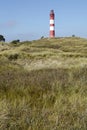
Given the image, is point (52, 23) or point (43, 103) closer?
point (43, 103)

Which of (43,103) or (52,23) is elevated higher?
(43,103)

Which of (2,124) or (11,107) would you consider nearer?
(2,124)

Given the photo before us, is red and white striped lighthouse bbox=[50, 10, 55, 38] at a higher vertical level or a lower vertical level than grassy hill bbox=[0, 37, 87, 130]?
lower

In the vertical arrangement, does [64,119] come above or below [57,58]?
above

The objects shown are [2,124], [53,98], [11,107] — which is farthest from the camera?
[53,98]

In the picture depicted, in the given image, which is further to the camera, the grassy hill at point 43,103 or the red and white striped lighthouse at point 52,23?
the red and white striped lighthouse at point 52,23

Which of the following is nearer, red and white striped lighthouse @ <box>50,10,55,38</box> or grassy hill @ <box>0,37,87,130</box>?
grassy hill @ <box>0,37,87,130</box>

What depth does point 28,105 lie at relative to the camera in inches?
267

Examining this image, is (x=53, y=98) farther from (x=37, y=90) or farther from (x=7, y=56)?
(x=7, y=56)

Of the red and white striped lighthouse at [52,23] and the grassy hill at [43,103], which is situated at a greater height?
the grassy hill at [43,103]

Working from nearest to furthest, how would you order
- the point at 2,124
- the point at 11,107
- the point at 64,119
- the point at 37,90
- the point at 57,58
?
the point at 2,124 < the point at 64,119 < the point at 11,107 < the point at 37,90 < the point at 57,58

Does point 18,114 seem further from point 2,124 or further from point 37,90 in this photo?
point 37,90

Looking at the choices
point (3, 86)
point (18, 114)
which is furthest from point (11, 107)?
point (3, 86)

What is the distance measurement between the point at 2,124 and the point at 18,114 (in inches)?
23.4
